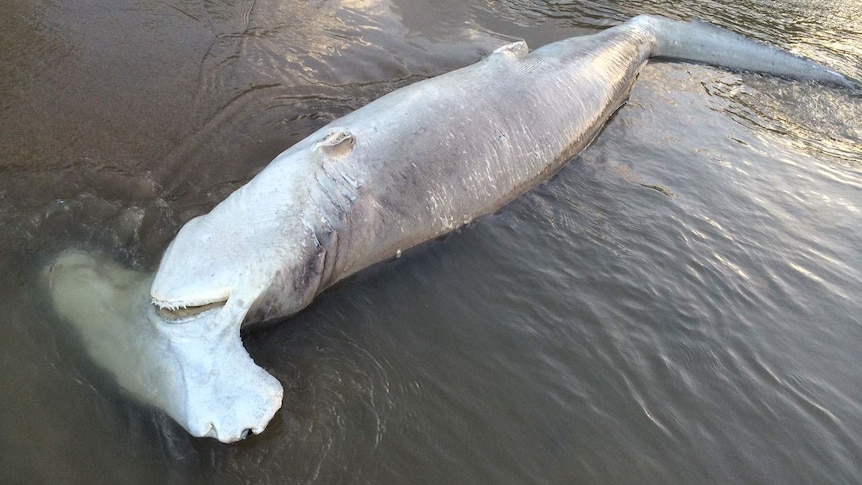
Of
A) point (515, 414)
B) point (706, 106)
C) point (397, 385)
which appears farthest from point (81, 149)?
point (706, 106)

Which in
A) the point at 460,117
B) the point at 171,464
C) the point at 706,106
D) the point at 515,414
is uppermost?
the point at 460,117

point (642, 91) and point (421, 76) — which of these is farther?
point (642, 91)

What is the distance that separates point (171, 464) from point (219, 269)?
3.11 feet

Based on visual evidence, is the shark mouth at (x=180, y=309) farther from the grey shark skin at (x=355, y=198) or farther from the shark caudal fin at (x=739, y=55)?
the shark caudal fin at (x=739, y=55)

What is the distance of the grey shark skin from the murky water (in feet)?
0.74

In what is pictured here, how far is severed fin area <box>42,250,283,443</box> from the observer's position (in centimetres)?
251

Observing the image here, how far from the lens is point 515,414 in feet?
10.4

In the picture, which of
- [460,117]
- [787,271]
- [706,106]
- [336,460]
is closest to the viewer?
[336,460]

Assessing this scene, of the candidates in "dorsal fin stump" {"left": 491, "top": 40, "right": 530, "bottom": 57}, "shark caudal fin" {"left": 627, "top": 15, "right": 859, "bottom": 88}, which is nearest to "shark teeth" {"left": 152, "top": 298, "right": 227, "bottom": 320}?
"dorsal fin stump" {"left": 491, "top": 40, "right": 530, "bottom": 57}

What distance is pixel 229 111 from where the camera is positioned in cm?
451

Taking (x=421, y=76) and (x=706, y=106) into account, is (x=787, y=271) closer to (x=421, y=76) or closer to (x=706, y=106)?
(x=706, y=106)

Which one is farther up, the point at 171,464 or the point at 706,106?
the point at 706,106

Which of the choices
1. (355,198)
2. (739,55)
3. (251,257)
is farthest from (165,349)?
(739,55)

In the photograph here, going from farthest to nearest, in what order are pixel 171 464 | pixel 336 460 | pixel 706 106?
1. pixel 706 106
2. pixel 336 460
3. pixel 171 464
